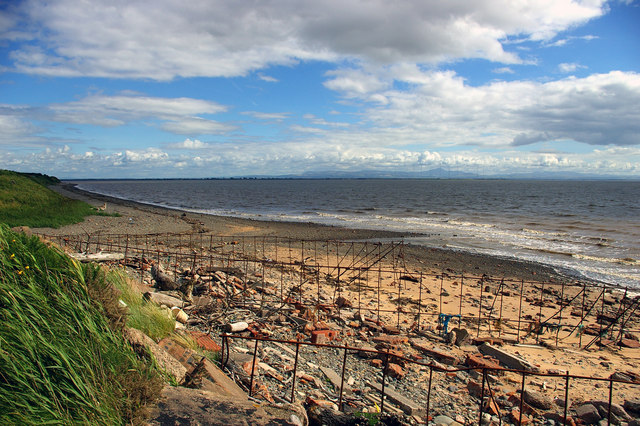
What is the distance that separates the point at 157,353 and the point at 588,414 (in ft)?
21.4

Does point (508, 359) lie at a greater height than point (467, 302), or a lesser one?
greater

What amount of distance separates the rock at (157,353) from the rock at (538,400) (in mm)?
5608

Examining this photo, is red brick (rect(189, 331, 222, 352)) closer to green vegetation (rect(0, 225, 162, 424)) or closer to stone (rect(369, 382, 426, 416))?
green vegetation (rect(0, 225, 162, 424))

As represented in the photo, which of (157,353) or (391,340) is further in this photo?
(391,340)

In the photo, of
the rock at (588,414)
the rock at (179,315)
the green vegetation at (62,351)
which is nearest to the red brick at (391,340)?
the rock at (588,414)

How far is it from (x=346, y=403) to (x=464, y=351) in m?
4.51

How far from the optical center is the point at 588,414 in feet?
20.5

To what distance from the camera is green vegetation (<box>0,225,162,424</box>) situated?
3176 millimetres

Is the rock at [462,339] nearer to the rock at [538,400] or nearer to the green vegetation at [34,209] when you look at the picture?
the rock at [538,400]

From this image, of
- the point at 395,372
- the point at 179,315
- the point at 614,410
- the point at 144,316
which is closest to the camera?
the point at 144,316

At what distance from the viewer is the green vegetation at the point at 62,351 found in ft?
10.4

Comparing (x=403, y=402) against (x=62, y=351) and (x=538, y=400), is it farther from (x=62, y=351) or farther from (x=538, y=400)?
(x=62, y=351)

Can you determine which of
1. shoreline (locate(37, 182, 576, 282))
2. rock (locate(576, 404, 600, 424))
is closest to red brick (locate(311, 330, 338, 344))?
rock (locate(576, 404, 600, 424))

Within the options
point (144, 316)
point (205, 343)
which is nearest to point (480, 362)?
point (205, 343)
